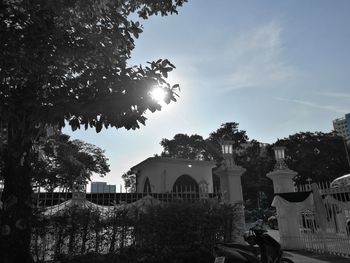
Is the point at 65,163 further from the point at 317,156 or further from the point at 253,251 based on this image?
the point at 317,156

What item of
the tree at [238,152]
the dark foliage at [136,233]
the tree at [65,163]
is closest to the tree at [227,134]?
the tree at [238,152]

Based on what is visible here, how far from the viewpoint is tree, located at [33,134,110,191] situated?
9.64 m

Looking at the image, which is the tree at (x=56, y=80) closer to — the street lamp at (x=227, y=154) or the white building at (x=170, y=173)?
the street lamp at (x=227, y=154)

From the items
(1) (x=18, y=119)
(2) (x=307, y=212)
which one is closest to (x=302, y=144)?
(2) (x=307, y=212)

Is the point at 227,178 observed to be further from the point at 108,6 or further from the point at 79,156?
the point at 79,156

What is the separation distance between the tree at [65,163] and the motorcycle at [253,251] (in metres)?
4.72

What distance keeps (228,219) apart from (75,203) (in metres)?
4.17

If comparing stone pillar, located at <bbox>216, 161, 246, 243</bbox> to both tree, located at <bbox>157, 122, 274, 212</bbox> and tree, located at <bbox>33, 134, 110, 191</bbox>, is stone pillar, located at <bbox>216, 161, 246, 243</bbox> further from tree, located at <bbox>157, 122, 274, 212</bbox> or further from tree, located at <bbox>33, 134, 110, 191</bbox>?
tree, located at <bbox>157, 122, 274, 212</bbox>

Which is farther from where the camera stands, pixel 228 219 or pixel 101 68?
pixel 228 219

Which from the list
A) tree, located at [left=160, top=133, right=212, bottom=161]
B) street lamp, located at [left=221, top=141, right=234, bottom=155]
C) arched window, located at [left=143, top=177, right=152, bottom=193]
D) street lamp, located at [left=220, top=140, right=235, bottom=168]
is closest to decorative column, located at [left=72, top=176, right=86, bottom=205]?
street lamp, located at [left=220, top=140, right=235, bottom=168]

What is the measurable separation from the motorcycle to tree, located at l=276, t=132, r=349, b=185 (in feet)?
129

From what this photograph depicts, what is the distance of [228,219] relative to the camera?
30.0 feet

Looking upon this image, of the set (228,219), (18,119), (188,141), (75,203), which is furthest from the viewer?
(188,141)

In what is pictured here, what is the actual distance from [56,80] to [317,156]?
4448 centimetres
